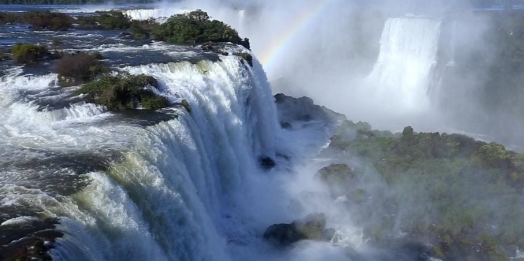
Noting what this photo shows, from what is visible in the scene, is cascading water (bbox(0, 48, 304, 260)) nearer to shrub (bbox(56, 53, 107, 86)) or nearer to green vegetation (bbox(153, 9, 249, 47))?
shrub (bbox(56, 53, 107, 86))

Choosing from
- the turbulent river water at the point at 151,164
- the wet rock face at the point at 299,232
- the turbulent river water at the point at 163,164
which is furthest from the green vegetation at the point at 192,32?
the wet rock face at the point at 299,232

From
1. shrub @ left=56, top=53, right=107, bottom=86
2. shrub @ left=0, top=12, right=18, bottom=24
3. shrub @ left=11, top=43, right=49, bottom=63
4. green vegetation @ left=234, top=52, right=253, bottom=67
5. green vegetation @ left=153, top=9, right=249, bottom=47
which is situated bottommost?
shrub @ left=56, top=53, right=107, bottom=86

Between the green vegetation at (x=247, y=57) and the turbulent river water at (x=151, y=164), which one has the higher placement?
the green vegetation at (x=247, y=57)

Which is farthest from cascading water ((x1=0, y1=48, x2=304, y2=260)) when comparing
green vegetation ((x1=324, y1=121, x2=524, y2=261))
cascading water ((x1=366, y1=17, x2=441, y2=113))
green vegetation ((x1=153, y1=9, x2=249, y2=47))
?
cascading water ((x1=366, y1=17, x2=441, y2=113))

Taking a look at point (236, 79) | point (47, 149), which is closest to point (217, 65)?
point (236, 79)

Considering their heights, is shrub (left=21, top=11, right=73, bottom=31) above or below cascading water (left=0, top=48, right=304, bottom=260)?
above

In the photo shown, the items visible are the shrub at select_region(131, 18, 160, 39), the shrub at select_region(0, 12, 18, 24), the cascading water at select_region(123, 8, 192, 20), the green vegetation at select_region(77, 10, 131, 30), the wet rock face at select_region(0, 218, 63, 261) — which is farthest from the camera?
the cascading water at select_region(123, 8, 192, 20)

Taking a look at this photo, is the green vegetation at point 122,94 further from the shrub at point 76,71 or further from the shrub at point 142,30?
the shrub at point 142,30
